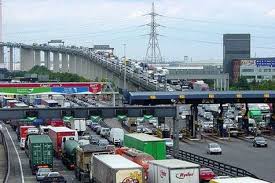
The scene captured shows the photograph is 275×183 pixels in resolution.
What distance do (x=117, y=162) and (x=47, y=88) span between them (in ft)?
177

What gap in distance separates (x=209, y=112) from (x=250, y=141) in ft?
101

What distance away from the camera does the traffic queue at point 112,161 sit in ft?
79.2

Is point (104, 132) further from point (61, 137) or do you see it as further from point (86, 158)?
point (86, 158)

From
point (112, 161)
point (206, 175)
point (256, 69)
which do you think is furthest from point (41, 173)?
point (256, 69)

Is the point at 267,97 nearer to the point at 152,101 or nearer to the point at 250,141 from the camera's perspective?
the point at 250,141

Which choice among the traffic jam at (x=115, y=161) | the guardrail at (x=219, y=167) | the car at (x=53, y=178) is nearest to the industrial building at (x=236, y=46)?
the traffic jam at (x=115, y=161)

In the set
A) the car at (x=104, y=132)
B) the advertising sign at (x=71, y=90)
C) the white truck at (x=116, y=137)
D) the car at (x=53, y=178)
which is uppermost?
the advertising sign at (x=71, y=90)

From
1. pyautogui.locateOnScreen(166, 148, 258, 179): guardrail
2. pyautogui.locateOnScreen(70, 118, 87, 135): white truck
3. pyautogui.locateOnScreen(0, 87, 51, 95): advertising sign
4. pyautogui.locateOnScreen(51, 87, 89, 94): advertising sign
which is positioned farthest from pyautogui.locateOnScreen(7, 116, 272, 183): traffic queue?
pyautogui.locateOnScreen(51, 87, 89, 94): advertising sign

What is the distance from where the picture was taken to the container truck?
39000 mm

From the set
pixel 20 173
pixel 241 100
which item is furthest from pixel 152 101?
pixel 20 173

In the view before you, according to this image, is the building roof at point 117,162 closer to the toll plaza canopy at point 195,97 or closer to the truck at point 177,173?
the truck at point 177,173

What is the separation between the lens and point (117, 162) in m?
26.3

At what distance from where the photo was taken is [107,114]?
150 feet

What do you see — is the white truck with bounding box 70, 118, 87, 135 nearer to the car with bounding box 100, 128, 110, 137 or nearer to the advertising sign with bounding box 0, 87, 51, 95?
the car with bounding box 100, 128, 110, 137
